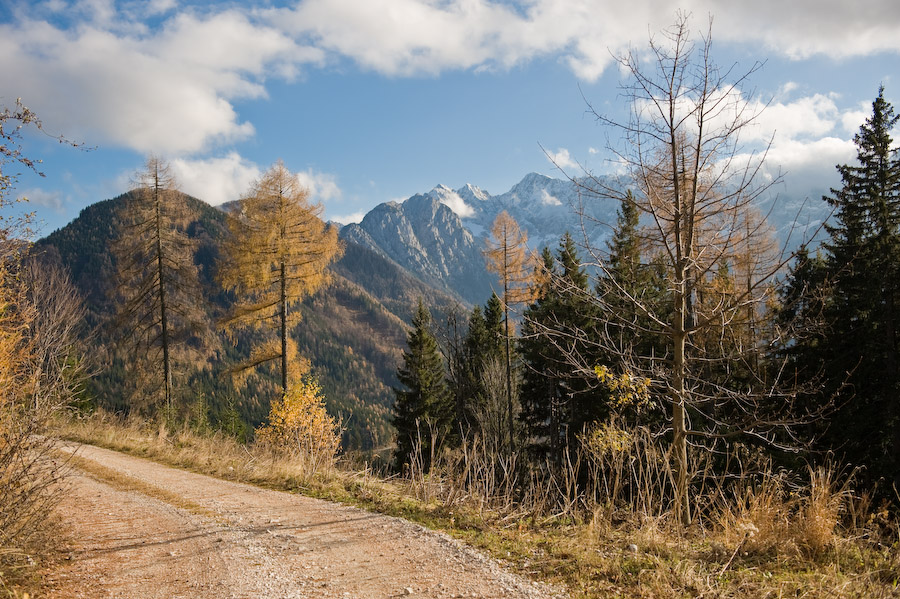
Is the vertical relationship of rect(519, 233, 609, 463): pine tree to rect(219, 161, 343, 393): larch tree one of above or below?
below

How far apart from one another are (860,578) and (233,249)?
15053 mm

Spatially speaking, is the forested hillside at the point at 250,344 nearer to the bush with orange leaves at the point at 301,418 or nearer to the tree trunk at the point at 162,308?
the tree trunk at the point at 162,308

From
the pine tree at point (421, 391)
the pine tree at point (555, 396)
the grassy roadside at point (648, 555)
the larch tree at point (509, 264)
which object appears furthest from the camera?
the pine tree at point (421, 391)

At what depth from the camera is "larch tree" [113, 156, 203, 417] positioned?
56.1 feet

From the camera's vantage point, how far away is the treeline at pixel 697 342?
16.0 feet

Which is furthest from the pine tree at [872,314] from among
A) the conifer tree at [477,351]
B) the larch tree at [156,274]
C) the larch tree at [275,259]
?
the larch tree at [156,274]

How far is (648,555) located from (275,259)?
1325cm

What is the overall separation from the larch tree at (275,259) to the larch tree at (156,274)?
3.29 m

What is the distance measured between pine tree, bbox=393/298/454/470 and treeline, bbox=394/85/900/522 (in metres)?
0.11

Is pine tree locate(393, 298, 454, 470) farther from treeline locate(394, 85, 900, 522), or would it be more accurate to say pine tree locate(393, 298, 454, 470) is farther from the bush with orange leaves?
the bush with orange leaves

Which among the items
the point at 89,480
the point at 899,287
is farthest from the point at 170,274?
the point at 899,287

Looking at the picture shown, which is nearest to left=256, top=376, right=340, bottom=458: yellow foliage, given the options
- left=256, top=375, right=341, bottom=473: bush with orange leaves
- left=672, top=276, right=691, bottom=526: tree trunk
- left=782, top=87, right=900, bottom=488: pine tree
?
left=256, top=375, right=341, bottom=473: bush with orange leaves

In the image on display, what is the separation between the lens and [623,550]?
15.0ft

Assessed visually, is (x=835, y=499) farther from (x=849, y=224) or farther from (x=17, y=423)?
(x=849, y=224)
